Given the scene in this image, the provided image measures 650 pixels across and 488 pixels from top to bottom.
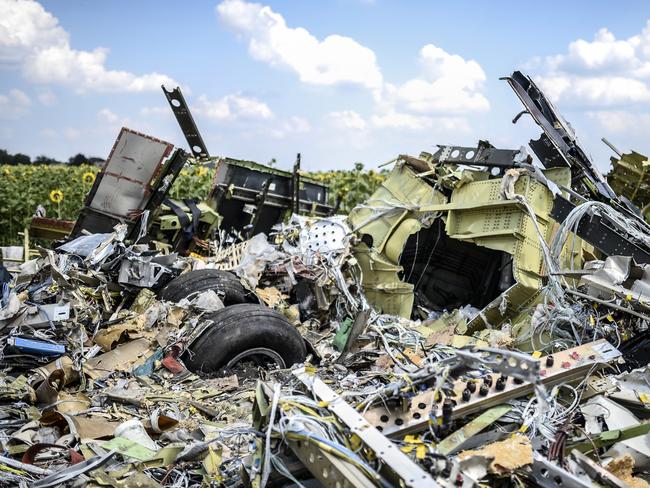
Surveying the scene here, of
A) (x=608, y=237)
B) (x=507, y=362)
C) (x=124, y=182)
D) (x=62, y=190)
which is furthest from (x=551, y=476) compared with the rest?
→ (x=62, y=190)

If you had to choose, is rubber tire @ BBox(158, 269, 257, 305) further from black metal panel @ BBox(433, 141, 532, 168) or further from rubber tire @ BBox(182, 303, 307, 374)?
black metal panel @ BBox(433, 141, 532, 168)

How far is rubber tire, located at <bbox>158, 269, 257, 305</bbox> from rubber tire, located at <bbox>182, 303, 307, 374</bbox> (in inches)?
31.1

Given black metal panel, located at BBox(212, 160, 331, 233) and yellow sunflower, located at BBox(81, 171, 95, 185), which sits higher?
black metal panel, located at BBox(212, 160, 331, 233)

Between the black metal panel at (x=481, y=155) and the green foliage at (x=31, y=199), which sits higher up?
the black metal panel at (x=481, y=155)

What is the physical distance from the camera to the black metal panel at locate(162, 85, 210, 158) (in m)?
7.43

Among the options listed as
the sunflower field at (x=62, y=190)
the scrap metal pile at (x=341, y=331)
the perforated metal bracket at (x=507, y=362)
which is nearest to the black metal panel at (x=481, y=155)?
the scrap metal pile at (x=341, y=331)

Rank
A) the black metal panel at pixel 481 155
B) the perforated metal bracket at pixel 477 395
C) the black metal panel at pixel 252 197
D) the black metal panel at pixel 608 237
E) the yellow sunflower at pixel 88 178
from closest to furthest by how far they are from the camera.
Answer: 1. the perforated metal bracket at pixel 477 395
2. the black metal panel at pixel 608 237
3. the black metal panel at pixel 481 155
4. the black metal panel at pixel 252 197
5. the yellow sunflower at pixel 88 178

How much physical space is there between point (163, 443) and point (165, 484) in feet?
1.82

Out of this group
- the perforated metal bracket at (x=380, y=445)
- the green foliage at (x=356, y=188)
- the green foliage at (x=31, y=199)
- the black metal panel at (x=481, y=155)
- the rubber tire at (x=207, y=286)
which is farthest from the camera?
the green foliage at (x=356, y=188)

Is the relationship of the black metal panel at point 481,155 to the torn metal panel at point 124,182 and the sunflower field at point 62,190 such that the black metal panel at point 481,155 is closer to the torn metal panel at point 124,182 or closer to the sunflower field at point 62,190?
the torn metal panel at point 124,182

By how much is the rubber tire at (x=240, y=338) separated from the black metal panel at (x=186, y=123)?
2.92 meters

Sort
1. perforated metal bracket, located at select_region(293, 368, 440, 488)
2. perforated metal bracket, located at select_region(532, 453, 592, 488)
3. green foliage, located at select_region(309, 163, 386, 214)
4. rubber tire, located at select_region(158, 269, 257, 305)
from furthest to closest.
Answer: green foliage, located at select_region(309, 163, 386, 214) → rubber tire, located at select_region(158, 269, 257, 305) → perforated metal bracket, located at select_region(532, 453, 592, 488) → perforated metal bracket, located at select_region(293, 368, 440, 488)

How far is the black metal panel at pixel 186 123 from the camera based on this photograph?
7434mm

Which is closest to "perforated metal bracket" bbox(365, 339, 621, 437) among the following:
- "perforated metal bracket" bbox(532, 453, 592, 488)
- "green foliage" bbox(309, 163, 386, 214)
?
"perforated metal bracket" bbox(532, 453, 592, 488)
